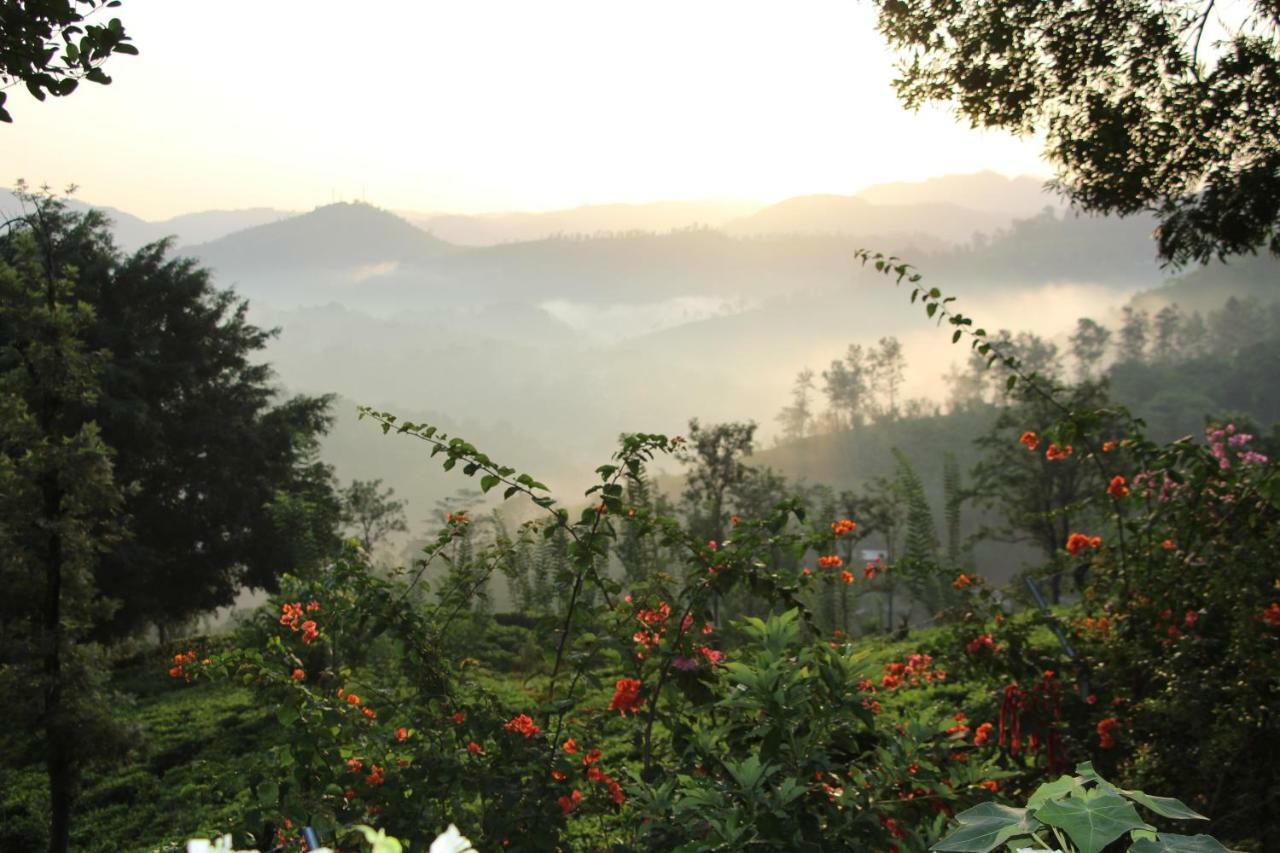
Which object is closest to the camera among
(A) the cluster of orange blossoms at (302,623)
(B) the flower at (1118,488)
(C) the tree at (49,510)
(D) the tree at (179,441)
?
(A) the cluster of orange blossoms at (302,623)

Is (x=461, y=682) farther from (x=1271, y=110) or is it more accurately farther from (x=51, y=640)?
(x=1271, y=110)

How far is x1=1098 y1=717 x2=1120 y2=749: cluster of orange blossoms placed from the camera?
304 centimetres

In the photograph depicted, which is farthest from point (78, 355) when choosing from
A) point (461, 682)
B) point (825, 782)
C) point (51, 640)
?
point (825, 782)

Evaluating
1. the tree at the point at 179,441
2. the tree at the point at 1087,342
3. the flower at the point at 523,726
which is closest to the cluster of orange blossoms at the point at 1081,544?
the flower at the point at 523,726

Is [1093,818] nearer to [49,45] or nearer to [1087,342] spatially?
[49,45]

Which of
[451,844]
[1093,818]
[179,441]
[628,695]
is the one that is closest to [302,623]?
[628,695]

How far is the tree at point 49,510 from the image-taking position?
15.1 feet

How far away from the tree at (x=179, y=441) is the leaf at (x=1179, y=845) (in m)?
15.5

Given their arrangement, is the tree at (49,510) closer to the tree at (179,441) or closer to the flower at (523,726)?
the flower at (523,726)

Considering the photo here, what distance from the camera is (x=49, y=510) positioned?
15.6 feet

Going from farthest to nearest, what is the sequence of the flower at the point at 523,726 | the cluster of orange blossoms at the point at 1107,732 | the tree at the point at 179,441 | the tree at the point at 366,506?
the tree at the point at 366,506, the tree at the point at 179,441, the cluster of orange blossoms at the point at 1107,732, the flower at the point at 523,726

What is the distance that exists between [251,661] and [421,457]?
5365 inches

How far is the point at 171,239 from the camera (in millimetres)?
17406

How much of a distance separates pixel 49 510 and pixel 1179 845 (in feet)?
19.2
